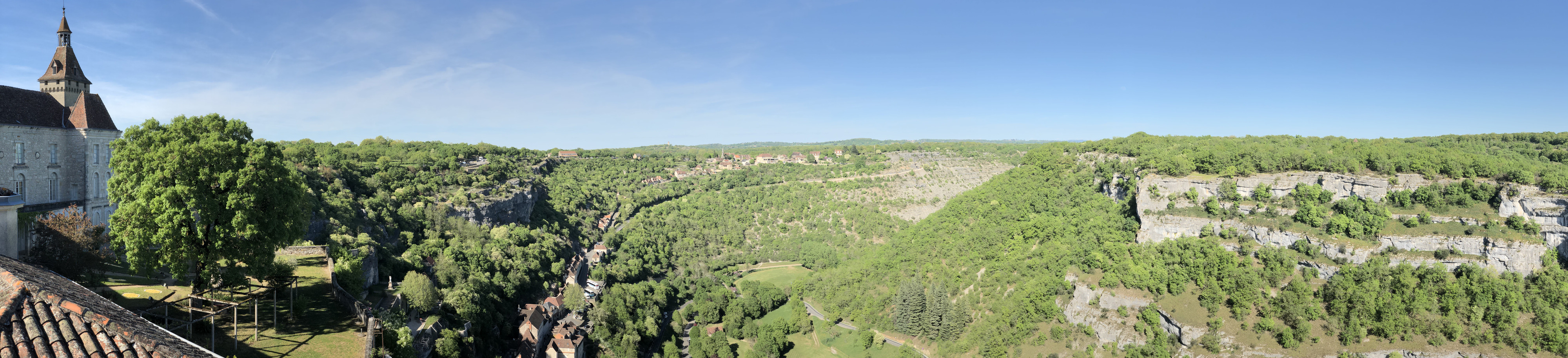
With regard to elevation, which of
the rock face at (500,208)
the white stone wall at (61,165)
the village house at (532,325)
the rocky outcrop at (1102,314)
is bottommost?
the village house at (532,325)

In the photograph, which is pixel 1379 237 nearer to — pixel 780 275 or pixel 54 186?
pixel 780 275

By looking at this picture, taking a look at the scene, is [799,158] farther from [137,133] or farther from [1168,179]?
[137,133]

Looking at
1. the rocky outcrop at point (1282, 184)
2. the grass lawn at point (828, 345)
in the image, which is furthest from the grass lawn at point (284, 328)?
the rocky outcrop at point (1282, 184)

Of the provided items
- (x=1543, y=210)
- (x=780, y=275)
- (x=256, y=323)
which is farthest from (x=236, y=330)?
(x=780, y=275)

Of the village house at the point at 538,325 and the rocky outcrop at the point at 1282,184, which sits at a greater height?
the rocky outcrop at the point at 1282,184

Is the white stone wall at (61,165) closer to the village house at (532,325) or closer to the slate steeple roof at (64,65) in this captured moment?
the slate steeple roof at (64,65)

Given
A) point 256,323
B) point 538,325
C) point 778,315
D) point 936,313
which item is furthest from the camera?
point 778,315

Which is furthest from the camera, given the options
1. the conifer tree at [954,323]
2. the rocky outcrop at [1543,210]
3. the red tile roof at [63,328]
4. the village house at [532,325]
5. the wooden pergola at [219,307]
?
the conifer tree at [954,323]
